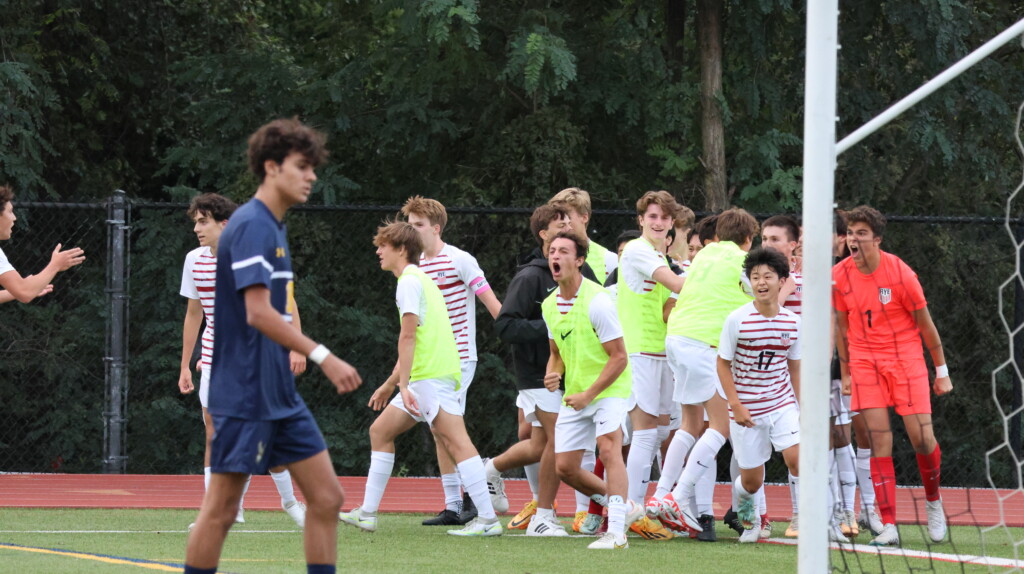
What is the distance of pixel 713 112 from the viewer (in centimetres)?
1410

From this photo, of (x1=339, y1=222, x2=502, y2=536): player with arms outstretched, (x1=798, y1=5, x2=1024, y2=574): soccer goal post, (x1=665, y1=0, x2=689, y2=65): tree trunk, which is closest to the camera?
(x1=798, y1=5, x2=1024, y2=574): soccer goal post

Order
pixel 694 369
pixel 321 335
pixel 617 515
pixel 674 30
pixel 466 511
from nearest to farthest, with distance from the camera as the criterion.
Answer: pixel 617 515, pixel 694 369, pixel 466 511, pixel 321 335, pixel 674 30

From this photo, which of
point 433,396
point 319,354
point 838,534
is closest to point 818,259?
point 319,354

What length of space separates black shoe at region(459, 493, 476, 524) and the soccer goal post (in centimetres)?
396

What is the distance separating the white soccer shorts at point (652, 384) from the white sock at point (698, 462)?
0.47 metres

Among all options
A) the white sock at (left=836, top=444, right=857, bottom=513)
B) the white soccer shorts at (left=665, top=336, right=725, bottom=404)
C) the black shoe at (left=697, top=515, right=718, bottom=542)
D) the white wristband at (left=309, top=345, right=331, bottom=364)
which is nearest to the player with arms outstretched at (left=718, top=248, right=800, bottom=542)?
the white soccer shorts at (left=665, top=336, right=725, bottom=404)

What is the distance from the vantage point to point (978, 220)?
11.9 m

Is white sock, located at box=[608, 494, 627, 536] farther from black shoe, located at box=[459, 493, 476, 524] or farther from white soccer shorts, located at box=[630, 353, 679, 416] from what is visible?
black shoe, located at box=[459, 493, 476, 524]

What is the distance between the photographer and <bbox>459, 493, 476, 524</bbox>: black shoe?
28.2 ft

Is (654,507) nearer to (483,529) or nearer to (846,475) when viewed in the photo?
(483,529)

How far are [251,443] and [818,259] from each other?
2.01 m

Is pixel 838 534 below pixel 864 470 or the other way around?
below

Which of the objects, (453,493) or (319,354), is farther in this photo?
(453,493)

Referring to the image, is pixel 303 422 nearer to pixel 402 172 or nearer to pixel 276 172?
pixel 276 172
